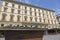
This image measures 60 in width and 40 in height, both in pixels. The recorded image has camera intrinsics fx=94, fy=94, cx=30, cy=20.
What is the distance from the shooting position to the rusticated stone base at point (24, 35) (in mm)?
6396


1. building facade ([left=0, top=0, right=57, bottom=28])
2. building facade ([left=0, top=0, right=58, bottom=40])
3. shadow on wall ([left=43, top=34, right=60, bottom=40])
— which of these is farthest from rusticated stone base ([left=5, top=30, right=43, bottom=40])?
building facade ([left=0, top=0, right=57, bottom=28])

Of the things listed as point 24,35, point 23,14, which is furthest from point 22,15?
point 24,35

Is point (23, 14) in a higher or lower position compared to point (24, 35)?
higher

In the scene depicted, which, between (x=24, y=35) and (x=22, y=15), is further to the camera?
(x=22, y=15)

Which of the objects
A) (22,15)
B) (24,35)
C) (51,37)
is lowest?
(51,37)

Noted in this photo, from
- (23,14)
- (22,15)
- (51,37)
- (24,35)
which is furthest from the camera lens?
(23,14)

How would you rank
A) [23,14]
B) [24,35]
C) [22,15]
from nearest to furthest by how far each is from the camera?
[24,35] < [22,15] < [23,14]

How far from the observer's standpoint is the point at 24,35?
23.1 feet

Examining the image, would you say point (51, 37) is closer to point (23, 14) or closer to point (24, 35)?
point (24, 35)

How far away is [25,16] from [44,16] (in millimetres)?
10942

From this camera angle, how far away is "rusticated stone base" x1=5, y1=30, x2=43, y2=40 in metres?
6.40

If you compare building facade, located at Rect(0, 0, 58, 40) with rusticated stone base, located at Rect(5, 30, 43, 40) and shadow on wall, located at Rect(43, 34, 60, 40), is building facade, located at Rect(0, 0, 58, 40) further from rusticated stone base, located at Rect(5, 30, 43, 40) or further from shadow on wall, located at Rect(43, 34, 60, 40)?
rusticated stone base, located at Rect(5, 30, 43, 40)

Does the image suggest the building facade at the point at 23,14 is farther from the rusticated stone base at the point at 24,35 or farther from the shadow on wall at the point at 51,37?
the rusticated stone base at the point at 24,35

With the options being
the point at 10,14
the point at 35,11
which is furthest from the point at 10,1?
the point at 35,11
